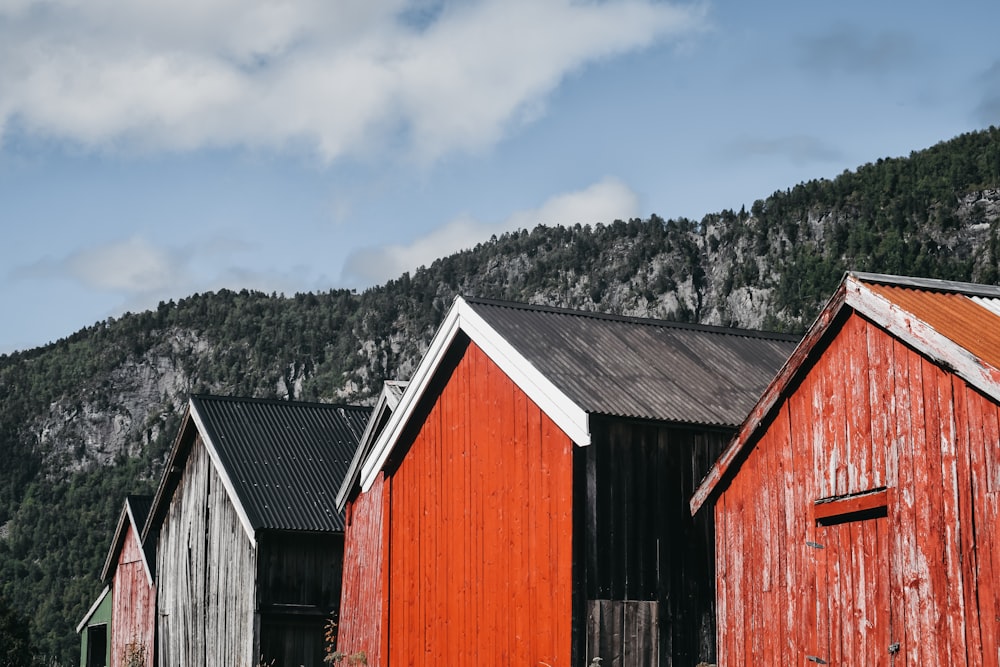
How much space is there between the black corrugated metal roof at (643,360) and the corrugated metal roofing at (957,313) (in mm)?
4429

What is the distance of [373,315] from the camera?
11206 centimetres

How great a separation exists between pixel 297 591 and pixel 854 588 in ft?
51.6

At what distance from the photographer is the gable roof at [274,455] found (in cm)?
2808

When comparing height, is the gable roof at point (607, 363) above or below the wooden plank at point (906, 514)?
above

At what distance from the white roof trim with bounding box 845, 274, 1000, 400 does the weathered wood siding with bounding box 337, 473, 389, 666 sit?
432 inches

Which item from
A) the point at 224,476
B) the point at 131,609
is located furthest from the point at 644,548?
the point at 131,609

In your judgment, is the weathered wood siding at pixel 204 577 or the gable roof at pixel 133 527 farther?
the gable roof at pixel 133 527

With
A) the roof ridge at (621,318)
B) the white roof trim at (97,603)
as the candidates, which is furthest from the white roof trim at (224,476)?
the white roof trim at (97,603)

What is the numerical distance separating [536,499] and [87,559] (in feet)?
211

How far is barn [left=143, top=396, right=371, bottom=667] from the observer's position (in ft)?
91.4

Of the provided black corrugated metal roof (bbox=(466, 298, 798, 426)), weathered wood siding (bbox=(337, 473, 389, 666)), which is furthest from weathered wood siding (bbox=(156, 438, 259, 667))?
black corrugated metal roof (bbox=(466, 298, 798, 426))

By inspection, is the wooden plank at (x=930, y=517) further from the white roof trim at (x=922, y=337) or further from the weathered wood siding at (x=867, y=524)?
the white roof trim at (x=922, y=337)

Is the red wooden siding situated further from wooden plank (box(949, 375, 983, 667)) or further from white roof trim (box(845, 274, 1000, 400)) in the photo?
wooden plank (box(949, 375, 983, 667))

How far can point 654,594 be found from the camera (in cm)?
1831
